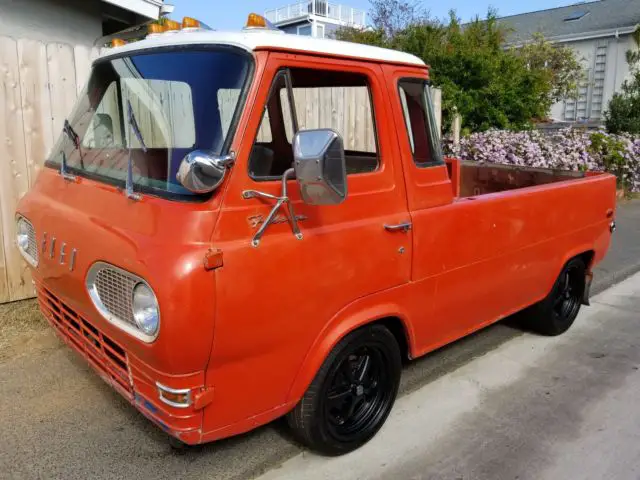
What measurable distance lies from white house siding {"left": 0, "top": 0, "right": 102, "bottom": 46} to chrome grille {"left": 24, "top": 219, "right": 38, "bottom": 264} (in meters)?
3.83

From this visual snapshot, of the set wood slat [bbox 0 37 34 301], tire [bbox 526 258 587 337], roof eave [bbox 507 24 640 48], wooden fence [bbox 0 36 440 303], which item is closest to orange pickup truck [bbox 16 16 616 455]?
tire [bbox 526 258 587 337]

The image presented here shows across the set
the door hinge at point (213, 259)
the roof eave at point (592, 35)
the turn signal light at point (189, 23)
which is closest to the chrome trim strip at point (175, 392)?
the door hinge at point (213, 259)

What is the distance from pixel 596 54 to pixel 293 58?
886 inches

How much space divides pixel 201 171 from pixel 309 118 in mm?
1216

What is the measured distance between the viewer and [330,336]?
2645mm

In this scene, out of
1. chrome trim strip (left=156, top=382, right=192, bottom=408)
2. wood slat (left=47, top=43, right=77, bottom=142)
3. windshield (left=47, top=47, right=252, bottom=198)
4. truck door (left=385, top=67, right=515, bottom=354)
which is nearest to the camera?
chrome trim strip (left=156, top=382, right=192, bottom=408)

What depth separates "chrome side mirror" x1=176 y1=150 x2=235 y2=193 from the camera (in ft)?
6.98

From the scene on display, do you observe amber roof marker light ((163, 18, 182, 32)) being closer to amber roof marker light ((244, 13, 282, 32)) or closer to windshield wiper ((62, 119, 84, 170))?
amber roof marker light ((244, 13, 282, 32))

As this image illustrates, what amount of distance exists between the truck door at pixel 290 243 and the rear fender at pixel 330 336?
43mm

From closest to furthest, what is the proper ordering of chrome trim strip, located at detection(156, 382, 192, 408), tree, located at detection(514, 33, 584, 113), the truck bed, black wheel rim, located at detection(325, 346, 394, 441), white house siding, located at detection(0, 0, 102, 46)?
chrome trim strip, located at detection(156, 382, 192, 408) < black wheel rim, located at detection(325, 346, 394, 441) < the truck bed < white house siding, located at detection(0, 0, 102, 46) < tree, located at detection(514, 33, 584, 113)

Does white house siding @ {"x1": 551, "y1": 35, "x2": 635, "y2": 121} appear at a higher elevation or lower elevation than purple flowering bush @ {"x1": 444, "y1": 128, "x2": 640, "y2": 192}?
higher

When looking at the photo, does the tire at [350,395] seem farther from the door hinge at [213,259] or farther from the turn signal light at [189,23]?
the turn signal light at [189,23]

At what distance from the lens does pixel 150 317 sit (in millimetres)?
2201

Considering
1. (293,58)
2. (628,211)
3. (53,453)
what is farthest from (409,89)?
(628,211)
